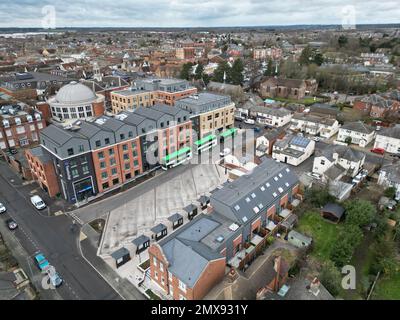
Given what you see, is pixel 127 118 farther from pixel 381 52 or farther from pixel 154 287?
pixel 381 52

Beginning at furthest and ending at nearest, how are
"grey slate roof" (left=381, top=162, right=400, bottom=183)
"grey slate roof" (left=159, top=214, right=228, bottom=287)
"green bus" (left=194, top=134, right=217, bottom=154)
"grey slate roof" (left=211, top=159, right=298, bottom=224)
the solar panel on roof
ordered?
1. "green bus" (left=194, top=134, right=217, bottom=154)
2. the solar panel on roof
3. "grey slate roof" (left=381, top=162, right=400, bottom=183)
4. "grey slate roof" (left=211, top=159, right=298, bottom=224)
5. "grey slate roof" (left=159, top=214, right=228, bottom=287)

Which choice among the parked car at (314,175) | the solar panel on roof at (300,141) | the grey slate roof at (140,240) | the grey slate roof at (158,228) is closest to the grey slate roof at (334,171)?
the parked car at (314,175)

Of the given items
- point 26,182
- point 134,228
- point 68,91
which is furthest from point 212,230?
point 68,91

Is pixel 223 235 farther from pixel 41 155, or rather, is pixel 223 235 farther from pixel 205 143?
pixel 205 143

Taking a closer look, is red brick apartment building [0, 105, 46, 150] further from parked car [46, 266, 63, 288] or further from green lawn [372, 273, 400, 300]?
green lawn [372, 273, 400, 300]

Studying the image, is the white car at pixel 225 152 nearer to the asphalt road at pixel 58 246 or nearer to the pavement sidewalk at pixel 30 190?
the pavement sidewalk at pixel 30 190

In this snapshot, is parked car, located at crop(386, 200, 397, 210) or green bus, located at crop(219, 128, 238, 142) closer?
parked car, located at crop(386, 200, 397, 210)

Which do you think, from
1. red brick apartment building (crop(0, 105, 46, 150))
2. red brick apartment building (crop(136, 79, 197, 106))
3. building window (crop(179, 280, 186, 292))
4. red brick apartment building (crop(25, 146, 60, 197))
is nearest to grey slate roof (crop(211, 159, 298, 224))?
building window (crop(179, 280, 186, 292))

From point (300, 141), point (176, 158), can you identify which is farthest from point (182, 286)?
point (300, 141)
